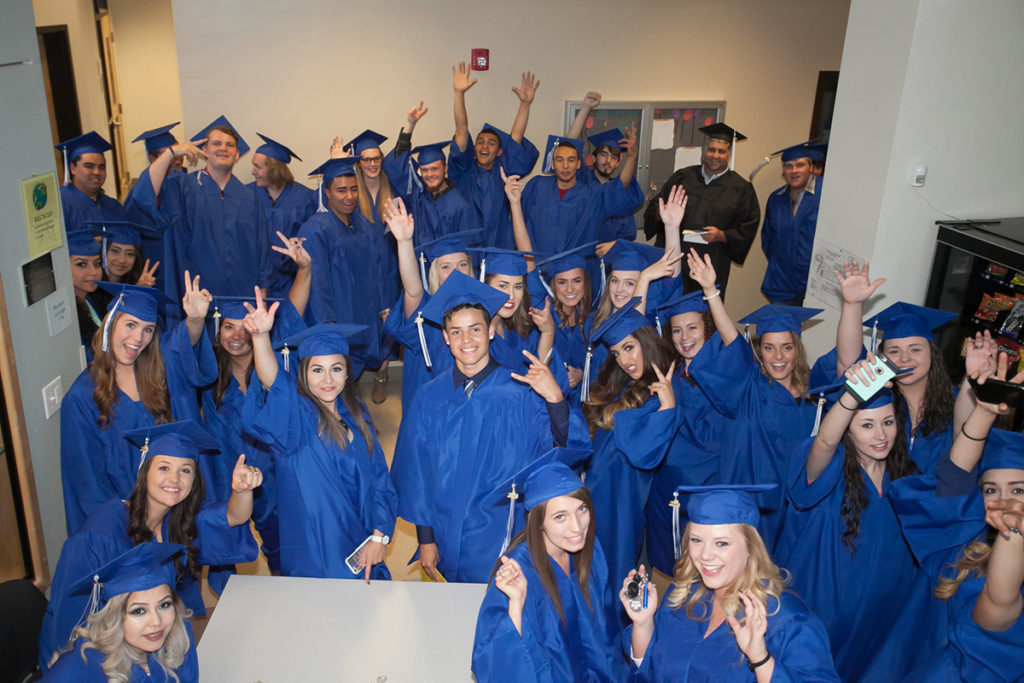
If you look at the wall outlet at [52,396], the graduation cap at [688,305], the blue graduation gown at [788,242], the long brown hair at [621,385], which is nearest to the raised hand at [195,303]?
the wall outlet at [52,396]

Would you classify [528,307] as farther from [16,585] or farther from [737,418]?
[16,585]

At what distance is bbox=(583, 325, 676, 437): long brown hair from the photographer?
3.60 metres

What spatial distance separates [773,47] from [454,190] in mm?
3383

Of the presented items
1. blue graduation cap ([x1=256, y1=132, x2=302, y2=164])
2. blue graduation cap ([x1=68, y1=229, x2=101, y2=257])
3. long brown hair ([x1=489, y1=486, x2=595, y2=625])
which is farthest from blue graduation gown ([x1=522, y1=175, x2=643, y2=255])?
long brown hair ([x1=489, y1=486, x2=595, y2=625])

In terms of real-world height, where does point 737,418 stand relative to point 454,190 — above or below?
below

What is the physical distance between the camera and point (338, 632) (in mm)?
2674

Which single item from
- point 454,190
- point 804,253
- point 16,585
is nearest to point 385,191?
point 454,190

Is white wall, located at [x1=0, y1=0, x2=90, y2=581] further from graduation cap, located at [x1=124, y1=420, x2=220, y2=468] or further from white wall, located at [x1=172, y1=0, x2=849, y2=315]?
white wall, located at [x1=172, y1=0, x2=849, y2=315]

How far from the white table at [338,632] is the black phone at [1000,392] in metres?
1.92

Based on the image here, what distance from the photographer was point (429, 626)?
2.72 metres

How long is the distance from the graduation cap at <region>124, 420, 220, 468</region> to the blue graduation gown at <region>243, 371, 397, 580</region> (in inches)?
8.0

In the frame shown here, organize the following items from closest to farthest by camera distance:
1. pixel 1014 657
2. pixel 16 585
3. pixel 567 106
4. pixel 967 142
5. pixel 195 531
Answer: pixel 1014 657, pixel 16 585, pixel 195 531, pixel 967 142, pixel 567 106

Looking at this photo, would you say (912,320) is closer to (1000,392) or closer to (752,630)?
(1000,392)

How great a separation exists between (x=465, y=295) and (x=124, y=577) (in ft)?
5.21
